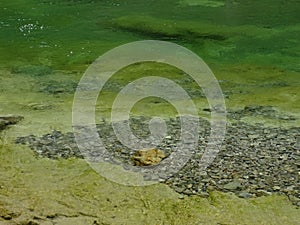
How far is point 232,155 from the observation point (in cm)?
826

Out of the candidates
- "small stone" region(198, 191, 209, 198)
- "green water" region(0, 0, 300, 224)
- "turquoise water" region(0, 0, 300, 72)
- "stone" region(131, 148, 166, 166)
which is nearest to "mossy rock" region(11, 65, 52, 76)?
"green water" region(0, 0, 300, 224)

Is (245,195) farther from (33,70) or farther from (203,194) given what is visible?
(33,70)

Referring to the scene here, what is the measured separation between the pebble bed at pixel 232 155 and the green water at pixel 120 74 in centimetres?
23

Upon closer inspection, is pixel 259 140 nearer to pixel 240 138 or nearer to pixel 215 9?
pixel 240 138

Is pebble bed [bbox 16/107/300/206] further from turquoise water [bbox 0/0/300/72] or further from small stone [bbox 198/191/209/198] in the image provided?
turquoise water [bbox 0/0/300/72]

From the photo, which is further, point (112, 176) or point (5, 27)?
point (5, 27)

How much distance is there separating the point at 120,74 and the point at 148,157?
5942 mm

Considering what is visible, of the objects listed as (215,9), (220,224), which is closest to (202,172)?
(220,224)

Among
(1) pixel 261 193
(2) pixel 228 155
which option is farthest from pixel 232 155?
(1) pixel 261 193

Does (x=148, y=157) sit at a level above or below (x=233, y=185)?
above

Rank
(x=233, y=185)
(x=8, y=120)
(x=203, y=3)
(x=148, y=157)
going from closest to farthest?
(x=233, y=185) < (x=148, y=157) < (x=8, y=120) < (x=203, y=3)

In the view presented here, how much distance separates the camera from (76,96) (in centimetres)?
1165

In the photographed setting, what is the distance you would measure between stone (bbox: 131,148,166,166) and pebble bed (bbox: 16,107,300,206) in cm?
10

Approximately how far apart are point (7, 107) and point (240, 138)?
194 inches
